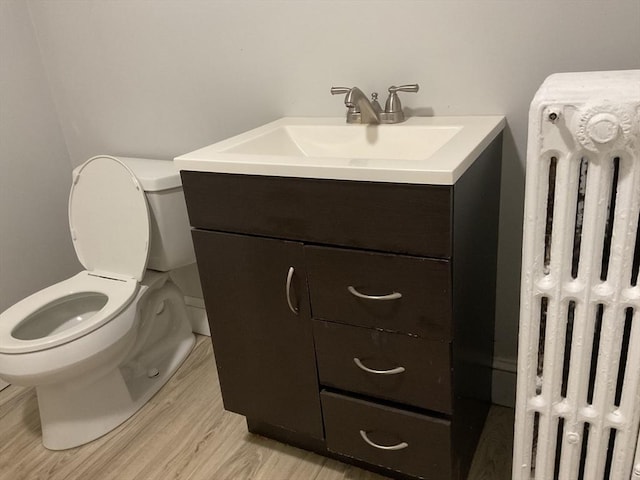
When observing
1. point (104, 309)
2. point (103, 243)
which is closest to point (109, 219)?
point (103, 243)

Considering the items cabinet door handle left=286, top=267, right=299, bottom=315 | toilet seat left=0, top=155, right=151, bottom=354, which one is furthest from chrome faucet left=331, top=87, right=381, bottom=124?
toilet seat left=0, top=155, right=151, bottom=354

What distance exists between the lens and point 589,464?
1.12m

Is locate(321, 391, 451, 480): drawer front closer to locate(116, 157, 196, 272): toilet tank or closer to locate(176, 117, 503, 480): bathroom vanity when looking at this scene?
locate(176, 117, 503, 480): bathroom vanity

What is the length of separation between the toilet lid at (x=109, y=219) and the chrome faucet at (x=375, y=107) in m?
0.70

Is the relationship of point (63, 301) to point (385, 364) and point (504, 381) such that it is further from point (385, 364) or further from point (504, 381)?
point (504, 381)

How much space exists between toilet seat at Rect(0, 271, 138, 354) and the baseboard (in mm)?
1111

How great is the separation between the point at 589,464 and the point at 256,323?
786 millimetres

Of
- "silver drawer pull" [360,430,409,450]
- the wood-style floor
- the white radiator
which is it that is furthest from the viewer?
the wood-style floor

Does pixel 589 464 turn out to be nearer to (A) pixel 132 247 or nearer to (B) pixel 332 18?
(B) pixel 332 18

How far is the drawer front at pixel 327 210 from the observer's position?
101 cm

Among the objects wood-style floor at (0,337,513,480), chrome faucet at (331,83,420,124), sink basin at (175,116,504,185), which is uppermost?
chrome faucet at (331,83,420,124)

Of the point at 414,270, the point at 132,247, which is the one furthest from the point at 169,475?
the point at 414,270

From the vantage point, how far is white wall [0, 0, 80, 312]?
1.88 m

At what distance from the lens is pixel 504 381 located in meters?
1.58
